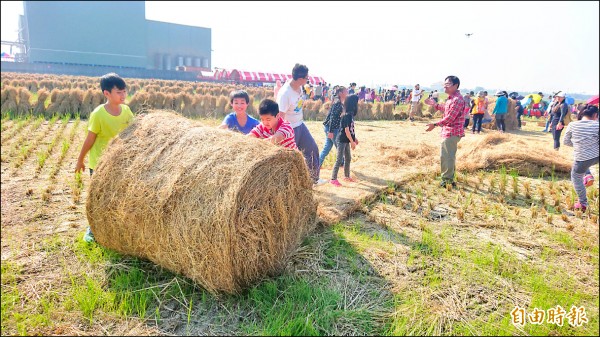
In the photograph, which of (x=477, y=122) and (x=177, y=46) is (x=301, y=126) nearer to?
(x=477, y=122)

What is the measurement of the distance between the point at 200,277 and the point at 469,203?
3.89 meters

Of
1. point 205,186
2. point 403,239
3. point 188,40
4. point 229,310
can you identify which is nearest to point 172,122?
point 205,186

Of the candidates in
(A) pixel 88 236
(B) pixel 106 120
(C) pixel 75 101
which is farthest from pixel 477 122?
(C) pixel 75 101

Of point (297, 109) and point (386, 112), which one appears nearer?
point (297, 109)

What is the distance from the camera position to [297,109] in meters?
4.84

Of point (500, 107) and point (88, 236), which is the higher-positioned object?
point (500, 107)

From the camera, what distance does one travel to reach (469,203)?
5.02m

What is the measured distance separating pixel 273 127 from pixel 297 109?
1319mm

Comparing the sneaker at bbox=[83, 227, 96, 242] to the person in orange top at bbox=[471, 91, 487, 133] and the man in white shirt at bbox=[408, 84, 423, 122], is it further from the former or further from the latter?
the man in white shirt at bbox=[408, 84, 423, 122]

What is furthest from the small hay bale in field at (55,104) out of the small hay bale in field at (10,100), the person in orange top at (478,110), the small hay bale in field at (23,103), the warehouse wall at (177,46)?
the warehouse wall at (177,46)

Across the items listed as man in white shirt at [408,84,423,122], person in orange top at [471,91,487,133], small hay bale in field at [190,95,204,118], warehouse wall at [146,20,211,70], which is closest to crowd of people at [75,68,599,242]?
person in orange top at [471,91,487,133]

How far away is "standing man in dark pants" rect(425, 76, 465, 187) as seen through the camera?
5273mm

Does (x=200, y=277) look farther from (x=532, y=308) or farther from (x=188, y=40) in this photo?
(x=188, y=40)

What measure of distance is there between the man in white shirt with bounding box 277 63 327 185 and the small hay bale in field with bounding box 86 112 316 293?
161cm
